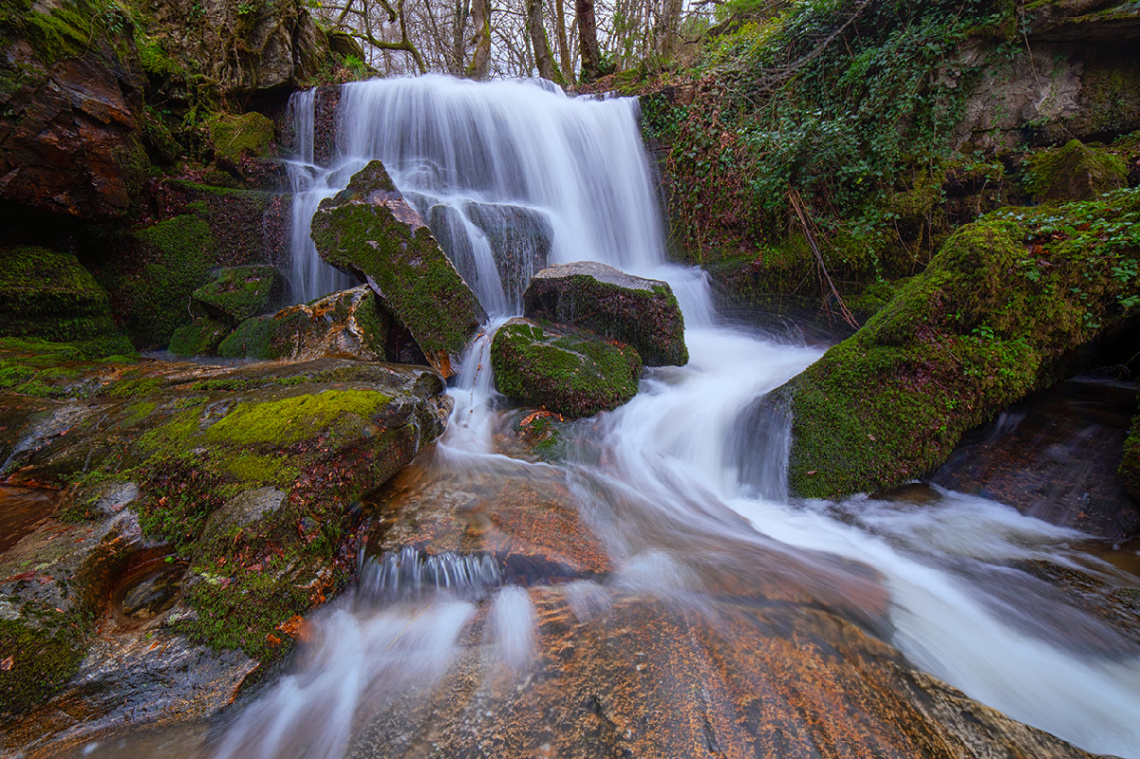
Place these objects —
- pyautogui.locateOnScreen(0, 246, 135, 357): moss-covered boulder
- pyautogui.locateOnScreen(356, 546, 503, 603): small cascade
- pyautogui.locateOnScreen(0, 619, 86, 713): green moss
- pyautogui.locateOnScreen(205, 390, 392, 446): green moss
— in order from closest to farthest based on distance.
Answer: pyautogui.locateOnScreen(0, 619, 86, 713): green moss
pyautogui.locateOnScreen(356, 546, 503, 603): small cascade
pyautogui.locateOnScreen(205, 390, 392, 446): green moss
pyautogui.locateOnScreen(0, 246, 135, 357): moss-covered boulder

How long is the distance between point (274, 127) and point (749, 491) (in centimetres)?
986

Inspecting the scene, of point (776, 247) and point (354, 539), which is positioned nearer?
point (354, 539)

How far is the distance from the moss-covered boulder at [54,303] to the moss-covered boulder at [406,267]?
8.88 feet

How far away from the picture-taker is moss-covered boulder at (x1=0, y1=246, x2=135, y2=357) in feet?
15.0

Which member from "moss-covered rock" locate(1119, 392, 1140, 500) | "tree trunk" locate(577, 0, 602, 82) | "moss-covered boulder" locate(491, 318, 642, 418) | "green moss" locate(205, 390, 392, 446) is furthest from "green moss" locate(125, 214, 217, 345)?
"moss-covered rock" locate(1119, 392, 1140, 500)

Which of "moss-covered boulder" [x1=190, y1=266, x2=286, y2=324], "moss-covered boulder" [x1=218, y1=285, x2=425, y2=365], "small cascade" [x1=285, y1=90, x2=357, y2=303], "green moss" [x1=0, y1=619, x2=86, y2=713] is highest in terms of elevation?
"small cascade" [x1=285, y1=90, x2=357, y2=303]

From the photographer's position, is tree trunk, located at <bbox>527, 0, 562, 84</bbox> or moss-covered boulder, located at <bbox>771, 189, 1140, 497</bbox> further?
tree trunk, located at <bbox>527, 0, 562, 84</bbox>

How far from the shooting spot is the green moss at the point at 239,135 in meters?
7.06

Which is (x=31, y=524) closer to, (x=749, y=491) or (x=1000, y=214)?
(x=749, y=491)

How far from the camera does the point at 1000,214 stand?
12.8 ft

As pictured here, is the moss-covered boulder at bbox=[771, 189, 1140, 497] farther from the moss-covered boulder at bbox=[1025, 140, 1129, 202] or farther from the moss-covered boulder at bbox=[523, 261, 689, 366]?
the moss-covered boulder at bbox=[523, 261, 689, 366]

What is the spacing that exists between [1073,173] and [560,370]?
5575 millimetres

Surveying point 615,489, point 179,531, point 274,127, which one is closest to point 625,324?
point 615,489

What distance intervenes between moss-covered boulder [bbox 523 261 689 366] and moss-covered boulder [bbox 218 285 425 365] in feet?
5.40
